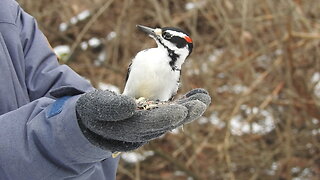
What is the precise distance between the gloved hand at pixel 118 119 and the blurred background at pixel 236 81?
8.53 ft

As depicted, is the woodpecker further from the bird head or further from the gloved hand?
the gloved hand

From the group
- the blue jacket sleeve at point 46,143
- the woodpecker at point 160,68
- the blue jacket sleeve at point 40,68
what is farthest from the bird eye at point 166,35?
the blue jacket sleeve at point 46,143

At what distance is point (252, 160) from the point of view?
4102mm

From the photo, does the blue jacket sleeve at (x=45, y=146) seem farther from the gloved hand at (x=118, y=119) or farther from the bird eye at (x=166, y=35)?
Answer: the bird eye at (x=166, y=35)

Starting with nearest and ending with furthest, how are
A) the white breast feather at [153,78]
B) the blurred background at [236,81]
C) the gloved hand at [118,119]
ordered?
the gloved hand at [118,119]
the white breast feather at [153,78]
the blurred background at [236,81]

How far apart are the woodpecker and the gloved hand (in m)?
0.50

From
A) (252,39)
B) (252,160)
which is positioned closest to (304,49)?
(252,39)

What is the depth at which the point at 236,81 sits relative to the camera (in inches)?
159

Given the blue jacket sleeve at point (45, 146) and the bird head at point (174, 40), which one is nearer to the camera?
the blue jacket sleeve at point (45, 146)

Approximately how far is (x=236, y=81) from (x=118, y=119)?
9.82 ft

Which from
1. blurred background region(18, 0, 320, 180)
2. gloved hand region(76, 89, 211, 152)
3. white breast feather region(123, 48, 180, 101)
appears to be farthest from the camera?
blurred background region(18, 0, 320, 180)

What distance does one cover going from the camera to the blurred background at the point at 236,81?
3.89 m

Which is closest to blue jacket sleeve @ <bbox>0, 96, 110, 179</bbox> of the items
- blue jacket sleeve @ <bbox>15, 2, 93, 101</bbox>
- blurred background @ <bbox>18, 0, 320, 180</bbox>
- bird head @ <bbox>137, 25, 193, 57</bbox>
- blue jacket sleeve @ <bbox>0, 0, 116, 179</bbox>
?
blue jacket sleeve @ <bbox>0, 0, 116, 179</bbox>

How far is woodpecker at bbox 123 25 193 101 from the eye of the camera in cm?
168
